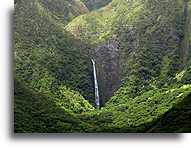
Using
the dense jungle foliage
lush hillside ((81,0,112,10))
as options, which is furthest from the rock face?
lush hillside ((81,0,112,10))

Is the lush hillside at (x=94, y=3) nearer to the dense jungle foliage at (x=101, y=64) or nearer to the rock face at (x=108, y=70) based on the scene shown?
the dense jungle foliage at (x=101, y=64)

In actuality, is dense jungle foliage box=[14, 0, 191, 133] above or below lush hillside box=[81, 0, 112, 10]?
below

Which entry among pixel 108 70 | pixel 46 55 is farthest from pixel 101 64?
pixel 46 55

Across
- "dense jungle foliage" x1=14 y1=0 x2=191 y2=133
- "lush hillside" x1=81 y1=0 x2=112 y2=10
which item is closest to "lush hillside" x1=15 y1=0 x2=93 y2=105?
"dense jungle foliage" x1=14 y1=0 x2=191 y2=133

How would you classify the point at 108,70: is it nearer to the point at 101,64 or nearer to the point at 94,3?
the point at 101,64

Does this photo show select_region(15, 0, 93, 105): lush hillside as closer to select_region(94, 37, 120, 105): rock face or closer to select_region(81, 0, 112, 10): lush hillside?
select_region(94, 37, 120, 105): rock face

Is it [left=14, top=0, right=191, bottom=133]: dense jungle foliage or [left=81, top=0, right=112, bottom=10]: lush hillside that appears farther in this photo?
[left=81, top=0, right=112, bottom=10]: lush hillside

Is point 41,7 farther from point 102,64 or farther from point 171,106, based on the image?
point 171,106
